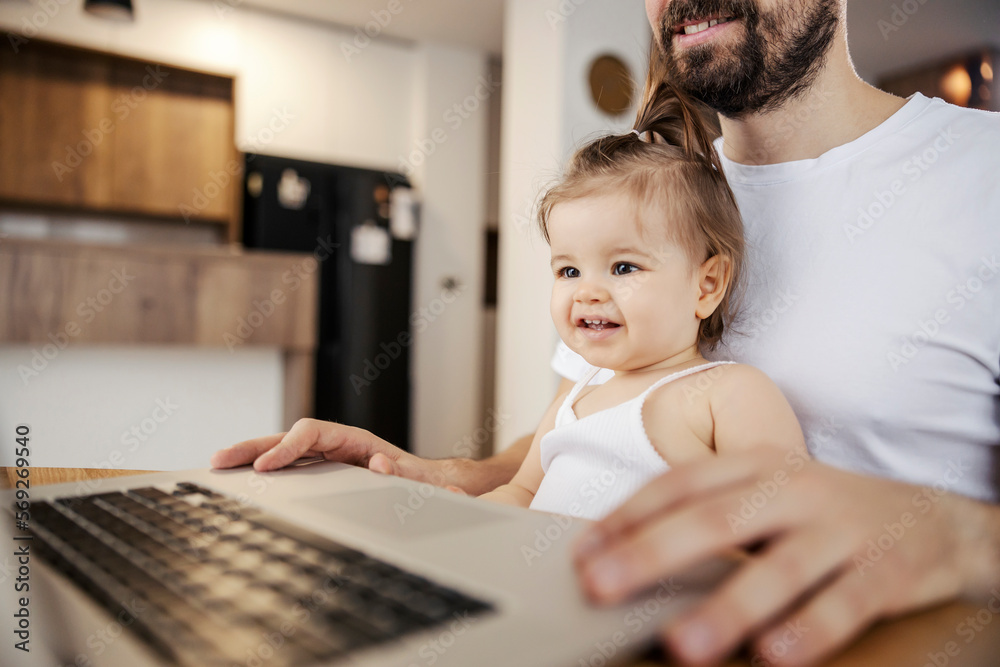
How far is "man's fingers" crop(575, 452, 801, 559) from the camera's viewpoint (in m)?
0.38

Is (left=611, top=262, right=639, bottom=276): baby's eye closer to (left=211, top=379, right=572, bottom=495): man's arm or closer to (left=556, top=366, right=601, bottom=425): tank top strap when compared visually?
(left=556, top=366, right=601, bottom=425): tank top strap

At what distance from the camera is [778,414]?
0.72 meters

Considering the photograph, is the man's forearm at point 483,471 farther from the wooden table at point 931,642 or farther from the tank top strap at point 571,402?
the wooden table at point 931,642

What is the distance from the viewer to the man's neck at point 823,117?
0.97 metres

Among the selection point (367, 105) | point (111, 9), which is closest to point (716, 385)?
point (111, 9)

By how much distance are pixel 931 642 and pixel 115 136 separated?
4809 millimetres

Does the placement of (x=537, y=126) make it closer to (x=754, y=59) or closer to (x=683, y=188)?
(x=754, y=59)

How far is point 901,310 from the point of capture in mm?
823

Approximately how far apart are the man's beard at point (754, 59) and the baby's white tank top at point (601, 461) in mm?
420

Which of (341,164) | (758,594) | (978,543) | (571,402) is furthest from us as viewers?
(341,164)

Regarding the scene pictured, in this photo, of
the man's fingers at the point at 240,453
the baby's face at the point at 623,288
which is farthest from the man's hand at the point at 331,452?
the baby's face at the point at 623,288

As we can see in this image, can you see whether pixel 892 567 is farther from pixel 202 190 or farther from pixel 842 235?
pixel 202 190

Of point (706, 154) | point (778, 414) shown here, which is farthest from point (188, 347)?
point (778, 414)

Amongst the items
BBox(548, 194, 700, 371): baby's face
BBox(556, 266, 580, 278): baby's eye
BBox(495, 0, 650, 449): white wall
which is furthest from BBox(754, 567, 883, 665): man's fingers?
BBox(495, 0, 650, 449): white wall
